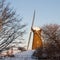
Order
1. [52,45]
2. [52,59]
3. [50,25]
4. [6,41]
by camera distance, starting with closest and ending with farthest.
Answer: [6,41]
[52,59]
[52,45]
[50,25]

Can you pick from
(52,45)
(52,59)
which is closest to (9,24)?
(52,59)

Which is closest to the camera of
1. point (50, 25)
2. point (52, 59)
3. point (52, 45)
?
point (52, 59)

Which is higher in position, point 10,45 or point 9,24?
point 9,24

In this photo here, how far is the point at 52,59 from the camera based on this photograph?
41.2 m

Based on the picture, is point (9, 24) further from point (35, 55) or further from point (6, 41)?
point (35, 55)

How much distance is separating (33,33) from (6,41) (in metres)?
40.8

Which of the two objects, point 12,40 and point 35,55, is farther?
point 35,55

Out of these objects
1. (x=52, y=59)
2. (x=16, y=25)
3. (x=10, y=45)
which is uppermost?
(x=16, y=25)

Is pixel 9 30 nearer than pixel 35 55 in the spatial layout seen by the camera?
Yes

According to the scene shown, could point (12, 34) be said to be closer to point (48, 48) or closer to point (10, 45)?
point (10, 45)

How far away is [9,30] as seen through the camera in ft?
66.7

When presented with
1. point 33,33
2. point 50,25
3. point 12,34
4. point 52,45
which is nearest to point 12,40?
point 12,34

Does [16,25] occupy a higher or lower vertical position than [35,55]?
A: higher

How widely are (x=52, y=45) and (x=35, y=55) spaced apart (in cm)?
347
